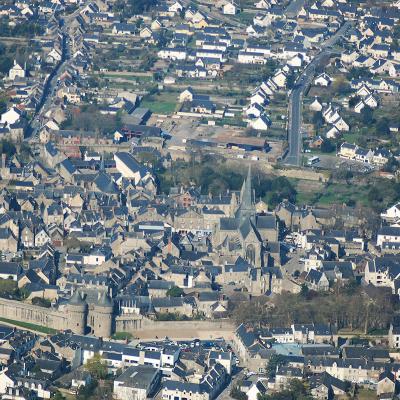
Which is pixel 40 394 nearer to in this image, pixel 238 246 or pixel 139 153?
pixel 238 246

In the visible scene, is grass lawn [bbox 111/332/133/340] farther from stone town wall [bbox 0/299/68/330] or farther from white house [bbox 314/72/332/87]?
white house [bbox 314/72/332/87]

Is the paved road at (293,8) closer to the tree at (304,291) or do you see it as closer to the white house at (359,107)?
the white house at (359,107)

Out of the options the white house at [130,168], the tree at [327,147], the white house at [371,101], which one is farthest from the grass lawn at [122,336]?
the white house at [371,101]

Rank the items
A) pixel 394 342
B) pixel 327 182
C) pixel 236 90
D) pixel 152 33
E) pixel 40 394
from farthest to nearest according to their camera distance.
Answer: pixel 152 33 < pixel 236 90 < pixel 327 182 < pixel 394 342 < pixel 40 394

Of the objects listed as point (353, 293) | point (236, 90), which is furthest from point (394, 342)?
point (236, 90)

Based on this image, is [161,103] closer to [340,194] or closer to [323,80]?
[323,80]

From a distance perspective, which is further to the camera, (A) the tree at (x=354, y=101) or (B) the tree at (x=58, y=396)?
(A) the tree at (x=354, y=101)

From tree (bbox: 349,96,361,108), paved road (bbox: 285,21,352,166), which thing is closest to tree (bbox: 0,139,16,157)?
paved road (bbox: 285,21,352,166)
